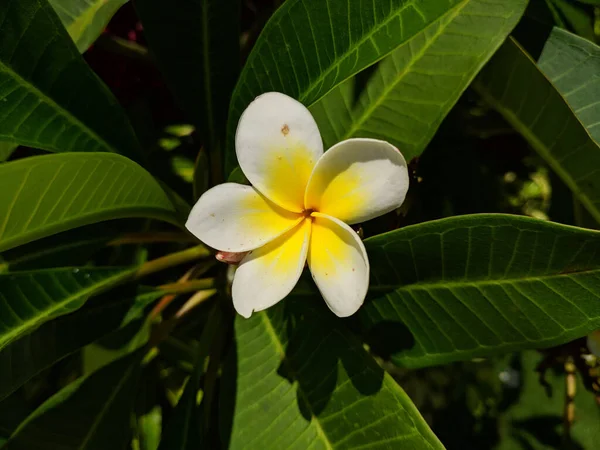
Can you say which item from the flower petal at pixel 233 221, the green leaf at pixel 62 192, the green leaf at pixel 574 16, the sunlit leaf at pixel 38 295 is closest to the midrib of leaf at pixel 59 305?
the sunlit leaf at pixel 38 295

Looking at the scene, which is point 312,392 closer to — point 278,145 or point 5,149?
point 278,145

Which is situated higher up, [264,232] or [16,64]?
[16,64]

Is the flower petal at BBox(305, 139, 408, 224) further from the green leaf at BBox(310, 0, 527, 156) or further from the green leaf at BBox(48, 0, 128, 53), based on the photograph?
the green leaf at BBox(48, 0, 128, 53)

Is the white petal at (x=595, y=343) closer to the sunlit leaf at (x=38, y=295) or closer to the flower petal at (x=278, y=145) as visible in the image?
the flower petal at (x=278, y=145)

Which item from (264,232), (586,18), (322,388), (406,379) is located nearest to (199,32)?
(264,232)

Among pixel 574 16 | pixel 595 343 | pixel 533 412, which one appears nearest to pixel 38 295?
pixel 595 343

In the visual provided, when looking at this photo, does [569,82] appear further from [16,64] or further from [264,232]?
[16,64]
